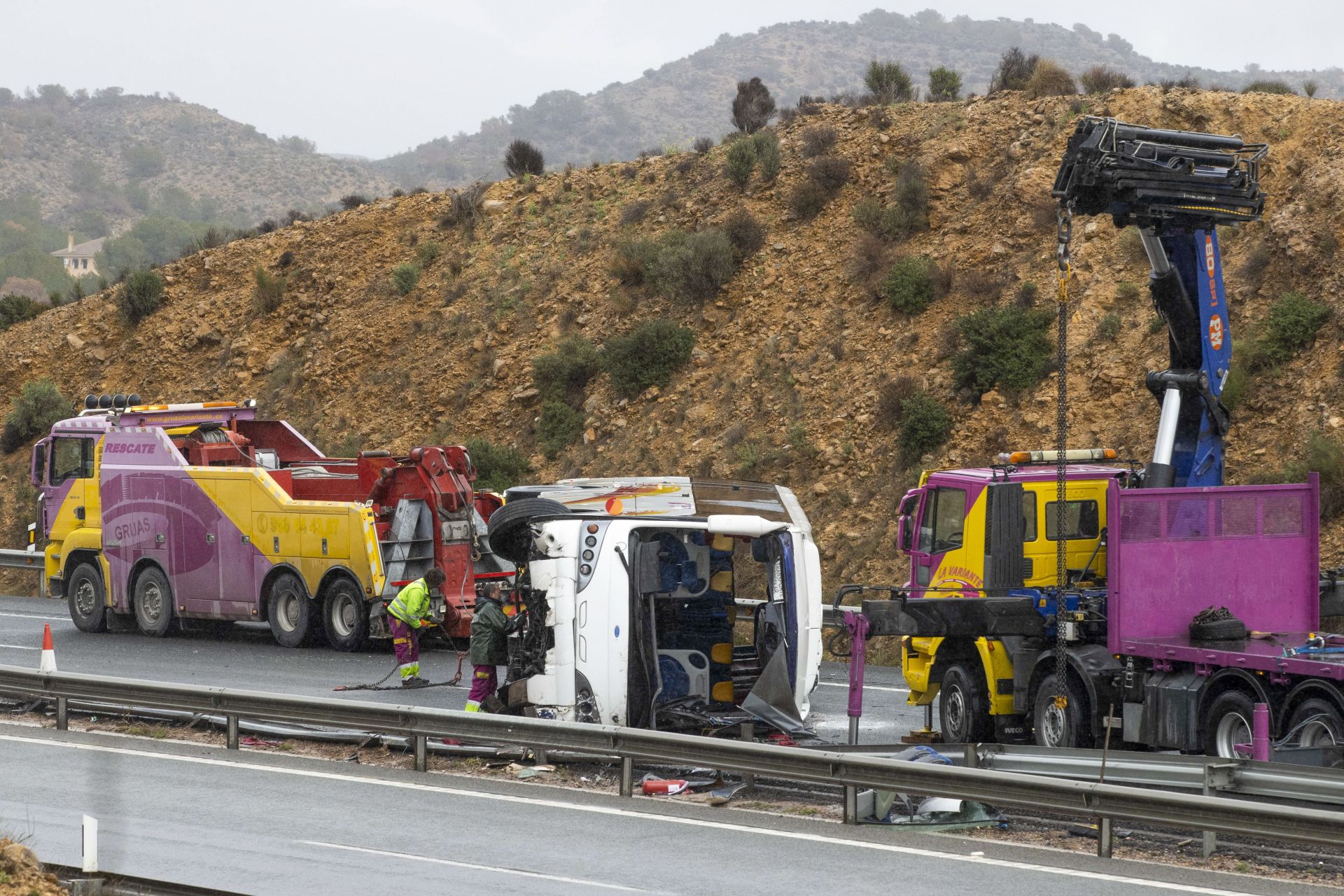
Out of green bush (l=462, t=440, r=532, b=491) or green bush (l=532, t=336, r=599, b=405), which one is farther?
green bush (l=532, t=336, r=599, b=405)

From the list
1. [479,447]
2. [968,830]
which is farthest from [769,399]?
[968,830]

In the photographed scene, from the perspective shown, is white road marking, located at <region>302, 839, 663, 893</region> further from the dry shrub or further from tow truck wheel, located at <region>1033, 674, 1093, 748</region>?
the dry shrub

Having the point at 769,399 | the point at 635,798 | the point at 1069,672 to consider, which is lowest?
the point at 635,798

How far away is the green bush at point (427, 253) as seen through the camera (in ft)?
135

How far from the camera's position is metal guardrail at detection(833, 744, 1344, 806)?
9.86m

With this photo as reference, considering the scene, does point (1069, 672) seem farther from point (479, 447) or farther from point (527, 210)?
point (527, 210)

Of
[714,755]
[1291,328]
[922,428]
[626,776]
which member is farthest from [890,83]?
[714,755]

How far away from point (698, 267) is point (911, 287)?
539 cm

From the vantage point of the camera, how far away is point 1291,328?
75.6 feet

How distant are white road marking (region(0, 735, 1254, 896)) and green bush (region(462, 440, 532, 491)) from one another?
17.4m

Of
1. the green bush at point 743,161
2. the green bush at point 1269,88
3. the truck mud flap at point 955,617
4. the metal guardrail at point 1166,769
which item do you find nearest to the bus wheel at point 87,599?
the truck mud flap at point 955,617

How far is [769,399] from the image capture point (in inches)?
1161

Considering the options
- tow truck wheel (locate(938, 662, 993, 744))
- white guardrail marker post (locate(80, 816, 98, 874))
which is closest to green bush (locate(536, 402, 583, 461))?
tow truck wheel (locate(938, 662, 993, 744))

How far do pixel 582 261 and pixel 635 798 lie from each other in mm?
26287
